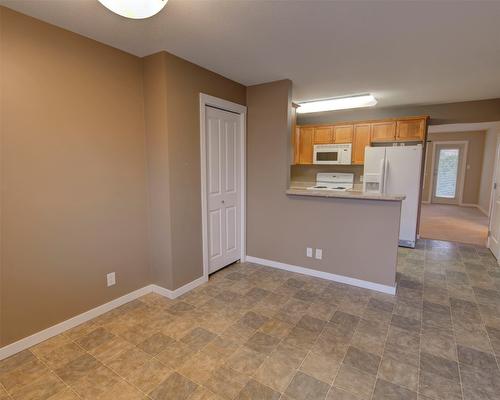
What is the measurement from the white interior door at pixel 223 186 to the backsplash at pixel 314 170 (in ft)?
8.35

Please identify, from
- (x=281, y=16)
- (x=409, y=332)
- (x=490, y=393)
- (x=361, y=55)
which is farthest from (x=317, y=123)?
(x=490, y=393)

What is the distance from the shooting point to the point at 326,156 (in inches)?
203

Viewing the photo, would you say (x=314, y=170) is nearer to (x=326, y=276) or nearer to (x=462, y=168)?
(x=326, y=276)

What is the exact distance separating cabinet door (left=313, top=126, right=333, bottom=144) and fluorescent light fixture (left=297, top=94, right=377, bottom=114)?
0.59 m

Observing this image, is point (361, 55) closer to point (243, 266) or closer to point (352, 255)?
point (352, 255)

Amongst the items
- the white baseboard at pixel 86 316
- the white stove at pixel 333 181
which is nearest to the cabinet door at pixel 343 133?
the white stove at pixel 333 181

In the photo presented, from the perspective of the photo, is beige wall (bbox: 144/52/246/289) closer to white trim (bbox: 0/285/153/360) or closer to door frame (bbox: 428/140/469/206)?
white trim (bbox: 0/285/153/360)

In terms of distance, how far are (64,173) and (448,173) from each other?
10.5 meters

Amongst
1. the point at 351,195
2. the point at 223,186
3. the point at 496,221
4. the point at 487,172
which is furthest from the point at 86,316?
the point at 487,172

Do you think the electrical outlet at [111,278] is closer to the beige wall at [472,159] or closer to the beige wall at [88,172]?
the beige wall at [88,172]

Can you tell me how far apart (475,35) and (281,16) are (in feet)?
5.27

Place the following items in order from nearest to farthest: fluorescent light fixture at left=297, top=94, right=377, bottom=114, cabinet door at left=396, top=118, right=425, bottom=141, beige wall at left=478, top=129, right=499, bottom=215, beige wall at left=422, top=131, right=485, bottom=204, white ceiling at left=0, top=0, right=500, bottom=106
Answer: white ceiling at left=0, top=0, right=500, bottom=106, fluorescent light fixture at left=297, top=94, right=377, bottom=114, cabinet door at left=396, top=118, right=425, bottom=141, beige wall at left=478, top=129, right=499, bottom=215, beige wall at left=422, top=131, right=485, bottom=204

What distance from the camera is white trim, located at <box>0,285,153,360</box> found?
6.53 feet

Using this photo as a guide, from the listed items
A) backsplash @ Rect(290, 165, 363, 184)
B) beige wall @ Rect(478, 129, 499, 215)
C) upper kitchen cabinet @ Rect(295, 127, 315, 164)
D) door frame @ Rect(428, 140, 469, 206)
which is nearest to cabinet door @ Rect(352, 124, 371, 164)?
backsplash @ Rect(290, 165, 363, 184)
